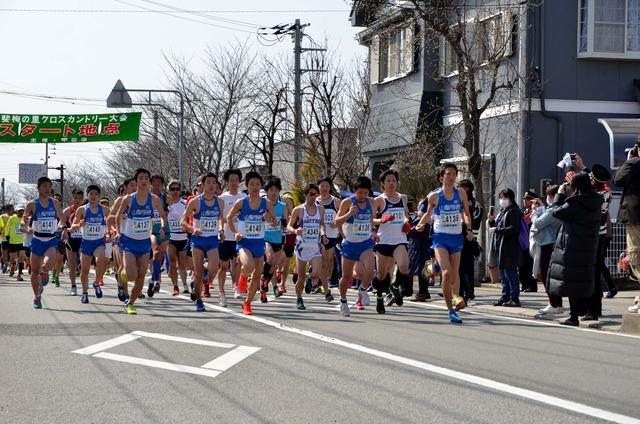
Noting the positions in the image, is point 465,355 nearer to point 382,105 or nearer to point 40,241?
point 40,241

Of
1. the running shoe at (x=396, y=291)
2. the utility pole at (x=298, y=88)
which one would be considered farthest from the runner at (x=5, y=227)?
the running shoe at (x=396, y=291)

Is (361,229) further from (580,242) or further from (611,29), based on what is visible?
(611,29)

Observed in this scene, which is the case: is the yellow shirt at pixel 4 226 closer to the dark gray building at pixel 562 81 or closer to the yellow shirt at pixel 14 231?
the yellow shirt at pixel 14 231

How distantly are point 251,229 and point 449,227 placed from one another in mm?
2856

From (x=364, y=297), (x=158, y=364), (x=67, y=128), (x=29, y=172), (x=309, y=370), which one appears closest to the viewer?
(x=309, y=370)

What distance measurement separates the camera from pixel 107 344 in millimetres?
10789

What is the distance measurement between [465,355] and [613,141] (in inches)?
530

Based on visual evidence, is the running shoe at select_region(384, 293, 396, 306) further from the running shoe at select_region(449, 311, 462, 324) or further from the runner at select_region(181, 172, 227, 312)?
the runner at select_region(181, 172, 227, 312)

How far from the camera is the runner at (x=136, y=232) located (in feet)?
48.1

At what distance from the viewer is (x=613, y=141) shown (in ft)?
72.7

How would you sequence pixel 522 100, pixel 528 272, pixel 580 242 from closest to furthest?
pixel 580 242 < pixel 528 272 < pixel 522 100

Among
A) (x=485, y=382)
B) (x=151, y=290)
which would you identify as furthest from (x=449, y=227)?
(x=151, y=290)

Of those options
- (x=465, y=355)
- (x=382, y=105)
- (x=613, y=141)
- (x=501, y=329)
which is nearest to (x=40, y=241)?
A: (x=501, y=329)

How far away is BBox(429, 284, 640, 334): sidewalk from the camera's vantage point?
12.7m
